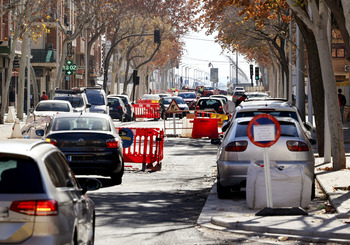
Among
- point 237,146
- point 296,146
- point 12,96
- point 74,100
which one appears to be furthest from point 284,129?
point 12,96

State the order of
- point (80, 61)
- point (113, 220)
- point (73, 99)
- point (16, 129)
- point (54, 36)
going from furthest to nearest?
point (80, 61) < point (54, 36) < point (73, 99) < point (16, 129) < point (113, 220)

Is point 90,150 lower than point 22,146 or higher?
lower

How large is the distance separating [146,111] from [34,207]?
52.4 meters

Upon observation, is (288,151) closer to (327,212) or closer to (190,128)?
(327,212)

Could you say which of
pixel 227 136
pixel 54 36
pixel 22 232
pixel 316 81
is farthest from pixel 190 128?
pixel 54 36

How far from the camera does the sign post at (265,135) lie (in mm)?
11992

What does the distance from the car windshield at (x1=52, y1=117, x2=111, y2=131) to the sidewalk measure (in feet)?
13.3

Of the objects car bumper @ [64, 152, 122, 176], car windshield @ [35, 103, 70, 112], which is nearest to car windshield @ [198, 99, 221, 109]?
car windshield @ [35, 103, 70, 112]

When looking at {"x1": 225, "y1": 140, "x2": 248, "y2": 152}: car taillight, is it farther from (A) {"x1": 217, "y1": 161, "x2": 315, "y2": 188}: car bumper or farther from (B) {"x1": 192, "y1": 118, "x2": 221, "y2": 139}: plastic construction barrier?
(B) {"x1": 192, "y1": 118, "x2": 221, "y2": 139}: plastic construction barrier

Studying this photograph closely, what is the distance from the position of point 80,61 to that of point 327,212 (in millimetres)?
79936

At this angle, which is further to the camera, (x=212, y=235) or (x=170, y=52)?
(x=170, y=52)

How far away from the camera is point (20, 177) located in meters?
6.72

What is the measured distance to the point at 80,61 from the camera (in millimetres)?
91250

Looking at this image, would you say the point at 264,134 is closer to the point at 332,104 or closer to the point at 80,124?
the point at 80,124
